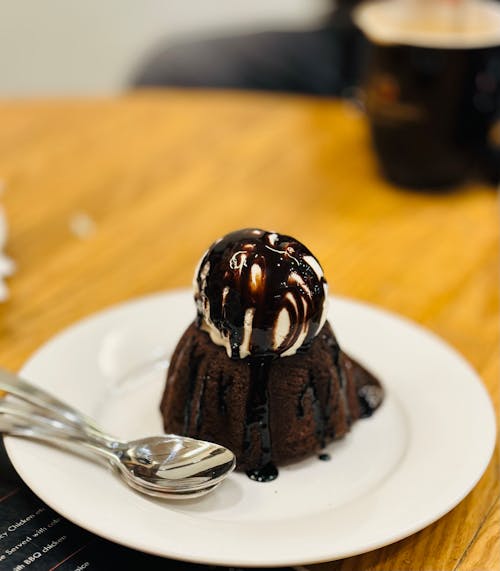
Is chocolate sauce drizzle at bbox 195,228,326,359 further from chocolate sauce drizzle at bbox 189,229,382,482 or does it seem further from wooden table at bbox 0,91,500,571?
wooden table at bbox 0,91,500,571

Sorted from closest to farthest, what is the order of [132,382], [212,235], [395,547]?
[395,547] → [132,382] → [212,235]

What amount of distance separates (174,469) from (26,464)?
0.14 m

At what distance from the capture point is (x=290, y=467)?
81cm

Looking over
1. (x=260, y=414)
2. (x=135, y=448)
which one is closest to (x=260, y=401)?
Answer: (x=260, y=414)

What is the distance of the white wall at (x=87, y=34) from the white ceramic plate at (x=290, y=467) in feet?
6.13

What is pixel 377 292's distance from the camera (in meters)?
1.20

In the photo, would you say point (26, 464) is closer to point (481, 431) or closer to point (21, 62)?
point (481, 431)

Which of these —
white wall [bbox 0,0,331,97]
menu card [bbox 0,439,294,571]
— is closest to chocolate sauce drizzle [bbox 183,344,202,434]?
menu card [bbox 0,439,294,571]

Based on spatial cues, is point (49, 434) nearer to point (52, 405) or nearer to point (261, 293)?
point (52, 405)

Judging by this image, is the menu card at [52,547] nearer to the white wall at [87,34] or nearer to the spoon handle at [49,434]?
the spoon handle at [49,434]

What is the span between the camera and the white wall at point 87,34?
2.84 metres

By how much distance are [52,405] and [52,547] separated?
0.16 metres

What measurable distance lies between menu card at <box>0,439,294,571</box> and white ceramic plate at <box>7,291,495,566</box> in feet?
0.13

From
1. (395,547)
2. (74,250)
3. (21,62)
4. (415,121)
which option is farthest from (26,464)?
(21,62)
